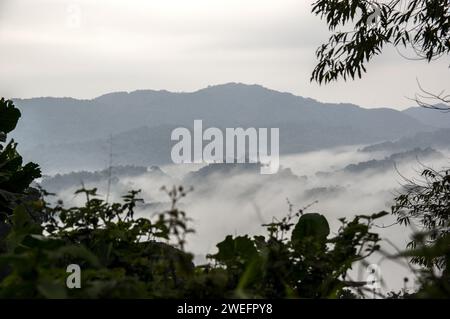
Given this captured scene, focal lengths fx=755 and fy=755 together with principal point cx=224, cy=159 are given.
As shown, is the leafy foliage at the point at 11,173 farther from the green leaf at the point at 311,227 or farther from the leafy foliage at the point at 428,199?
the leafy foliage at the point at 428,199

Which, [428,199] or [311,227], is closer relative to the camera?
[311,227]

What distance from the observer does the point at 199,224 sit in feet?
8.79

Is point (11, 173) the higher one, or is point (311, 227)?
point (11, 173)

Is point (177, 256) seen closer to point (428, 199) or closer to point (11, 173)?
point (11, 173)

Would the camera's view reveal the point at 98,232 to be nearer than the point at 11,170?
Yes

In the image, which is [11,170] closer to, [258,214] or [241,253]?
[241,253]

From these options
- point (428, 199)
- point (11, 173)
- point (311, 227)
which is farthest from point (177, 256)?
point (428, 199)

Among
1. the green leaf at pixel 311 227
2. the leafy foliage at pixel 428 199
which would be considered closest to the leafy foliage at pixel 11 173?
the green leaf at pixel 311 227

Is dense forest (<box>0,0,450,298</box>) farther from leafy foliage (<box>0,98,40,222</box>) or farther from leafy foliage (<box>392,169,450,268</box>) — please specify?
leafy foliage (<box>392,169,450,268</box>)

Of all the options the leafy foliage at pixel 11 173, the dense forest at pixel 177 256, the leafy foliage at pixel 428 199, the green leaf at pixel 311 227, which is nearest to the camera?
the dense forest at pixel 177 256

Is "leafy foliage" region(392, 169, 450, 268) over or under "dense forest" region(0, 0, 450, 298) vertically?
over

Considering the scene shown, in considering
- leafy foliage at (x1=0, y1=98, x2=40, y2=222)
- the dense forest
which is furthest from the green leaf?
leafy foliage at (x1=0, y1=98, x2=40, y2=222)
